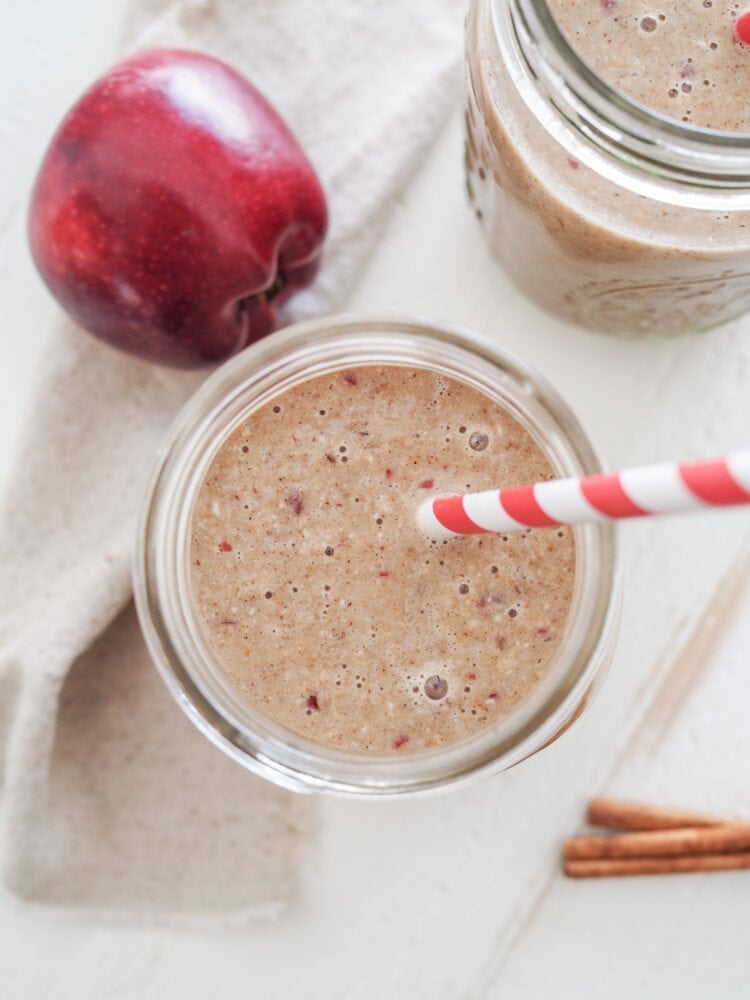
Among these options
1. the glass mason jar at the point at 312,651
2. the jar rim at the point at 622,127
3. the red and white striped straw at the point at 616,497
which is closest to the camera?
the red and white striped straw at the point at 616,497

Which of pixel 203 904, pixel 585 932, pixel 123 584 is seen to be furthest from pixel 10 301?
pixel 585 932

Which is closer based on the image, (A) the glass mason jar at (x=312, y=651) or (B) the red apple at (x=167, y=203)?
(A) the glass mason jar at (x=312, y=651)

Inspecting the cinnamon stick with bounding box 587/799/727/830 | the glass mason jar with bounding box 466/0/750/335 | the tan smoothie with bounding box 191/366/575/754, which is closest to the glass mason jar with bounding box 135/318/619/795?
the tan smoothie with bounding box 191/366/575/754

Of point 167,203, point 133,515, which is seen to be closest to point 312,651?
point 133,515

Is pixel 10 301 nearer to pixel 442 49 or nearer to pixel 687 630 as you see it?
pixel 442 49

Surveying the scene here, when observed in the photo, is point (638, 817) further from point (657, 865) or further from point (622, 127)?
point (622, 127)

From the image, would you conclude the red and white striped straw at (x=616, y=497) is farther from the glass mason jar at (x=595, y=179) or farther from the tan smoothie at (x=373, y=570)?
the glass mason jar at (x=595, y=179)

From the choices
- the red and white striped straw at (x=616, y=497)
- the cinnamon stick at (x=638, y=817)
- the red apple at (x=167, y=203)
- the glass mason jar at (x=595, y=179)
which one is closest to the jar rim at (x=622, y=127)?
the glass mason jar at (x=595, y=179)
